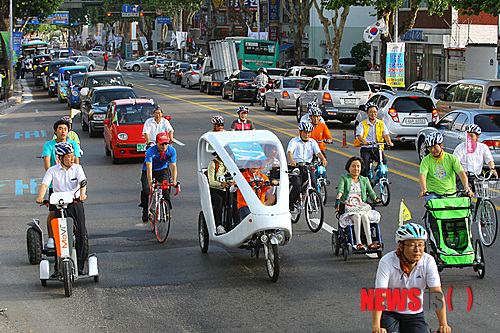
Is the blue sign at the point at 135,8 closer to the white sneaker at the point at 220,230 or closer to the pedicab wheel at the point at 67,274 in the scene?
the white sneaker at the point at 220,230

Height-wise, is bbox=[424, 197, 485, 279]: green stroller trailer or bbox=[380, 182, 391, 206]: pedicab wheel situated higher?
bbox=[424, 197, 485, 279]: green stroller trailer

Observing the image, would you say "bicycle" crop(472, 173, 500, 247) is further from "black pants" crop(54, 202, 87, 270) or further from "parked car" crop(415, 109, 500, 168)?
"parked car" crop(415, 109, 500, 168)

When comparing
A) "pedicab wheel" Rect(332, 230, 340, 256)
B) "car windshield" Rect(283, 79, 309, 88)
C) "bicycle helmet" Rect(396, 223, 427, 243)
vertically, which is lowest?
"pedicab wheel" Rect(332, 230, 340, 256)

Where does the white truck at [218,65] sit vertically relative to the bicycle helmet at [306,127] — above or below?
above

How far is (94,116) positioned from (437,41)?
23073mm

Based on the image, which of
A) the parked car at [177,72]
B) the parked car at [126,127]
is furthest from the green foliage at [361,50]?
the parked car at [126,127]

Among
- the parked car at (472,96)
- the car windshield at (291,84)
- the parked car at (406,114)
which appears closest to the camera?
the parked car at (472,96)

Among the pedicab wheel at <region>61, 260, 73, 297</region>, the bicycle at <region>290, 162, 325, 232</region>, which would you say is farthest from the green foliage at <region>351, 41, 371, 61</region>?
the pedicab wheel at <region>61, 260, 73, 297</region>

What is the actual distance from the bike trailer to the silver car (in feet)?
74.2

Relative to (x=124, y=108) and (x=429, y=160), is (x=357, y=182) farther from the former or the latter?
(x=124, y=108)

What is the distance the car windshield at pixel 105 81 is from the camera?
103ft

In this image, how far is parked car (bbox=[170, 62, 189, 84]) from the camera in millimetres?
54469

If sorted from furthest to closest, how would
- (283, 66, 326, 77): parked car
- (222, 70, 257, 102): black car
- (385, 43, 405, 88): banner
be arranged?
(283, 66, 326, 77): parked car
(222, 70, 257, 102): black car
(385, 43, 405, 88): banner

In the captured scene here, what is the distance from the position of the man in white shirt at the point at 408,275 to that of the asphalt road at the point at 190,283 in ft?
6.33
